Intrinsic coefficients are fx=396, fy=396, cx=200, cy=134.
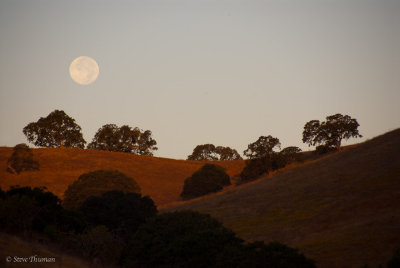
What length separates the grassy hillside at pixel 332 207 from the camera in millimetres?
23781

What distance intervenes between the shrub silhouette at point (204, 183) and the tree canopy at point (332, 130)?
20542 mm

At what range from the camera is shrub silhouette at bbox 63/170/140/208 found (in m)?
47.5

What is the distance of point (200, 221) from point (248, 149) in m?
53.1

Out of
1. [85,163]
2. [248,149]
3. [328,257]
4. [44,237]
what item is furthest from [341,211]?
[85,163]

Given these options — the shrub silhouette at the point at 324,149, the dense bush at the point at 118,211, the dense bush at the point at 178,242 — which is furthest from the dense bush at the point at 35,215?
the shrub silhouette at the point at 324,149

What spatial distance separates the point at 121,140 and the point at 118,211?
3338 inches

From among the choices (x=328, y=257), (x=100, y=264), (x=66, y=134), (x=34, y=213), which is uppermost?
(x=66, y=134)

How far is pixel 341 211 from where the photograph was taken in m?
32.5

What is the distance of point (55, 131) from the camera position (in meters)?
104

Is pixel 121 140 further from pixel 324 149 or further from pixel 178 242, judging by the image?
pixel 178 242

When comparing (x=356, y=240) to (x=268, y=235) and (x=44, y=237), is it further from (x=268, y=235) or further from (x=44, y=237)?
(x=44, y=237)

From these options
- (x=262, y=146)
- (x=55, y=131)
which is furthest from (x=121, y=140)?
(x=262, y=146)

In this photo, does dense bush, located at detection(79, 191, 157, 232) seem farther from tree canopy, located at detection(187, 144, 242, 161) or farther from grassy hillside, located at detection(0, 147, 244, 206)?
tree canopy, located at detection(187, 144, 242, 161)

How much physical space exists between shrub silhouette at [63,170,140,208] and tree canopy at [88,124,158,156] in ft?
214
